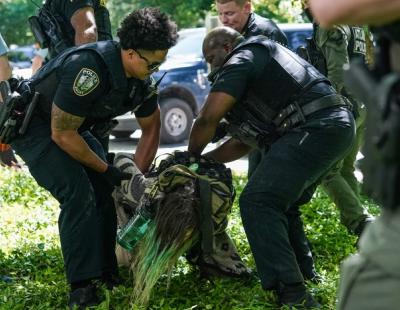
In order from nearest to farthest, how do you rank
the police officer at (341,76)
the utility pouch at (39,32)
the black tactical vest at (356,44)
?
the police officer at (341,76) → the black tactical vest at (356,44) → the utility pouch at (39,32)

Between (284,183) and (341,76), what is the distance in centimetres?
195

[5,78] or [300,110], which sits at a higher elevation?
[300,110]

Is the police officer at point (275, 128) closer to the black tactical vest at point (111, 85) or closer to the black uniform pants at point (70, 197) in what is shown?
the black tactical vest at point (111, 85)

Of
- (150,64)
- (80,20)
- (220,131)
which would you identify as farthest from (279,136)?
(80,20)

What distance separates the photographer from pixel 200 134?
417 centimetres

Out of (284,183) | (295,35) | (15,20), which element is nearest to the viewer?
(284,183)

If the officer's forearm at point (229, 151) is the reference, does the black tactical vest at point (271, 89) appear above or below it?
above

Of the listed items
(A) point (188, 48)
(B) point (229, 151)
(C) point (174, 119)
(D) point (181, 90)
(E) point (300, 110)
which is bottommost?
(C) point (174, 119)

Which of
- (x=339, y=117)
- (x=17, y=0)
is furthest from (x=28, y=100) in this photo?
(x=17, y=0)

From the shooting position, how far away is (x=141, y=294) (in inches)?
164

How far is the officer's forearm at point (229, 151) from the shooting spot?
4.74 metres

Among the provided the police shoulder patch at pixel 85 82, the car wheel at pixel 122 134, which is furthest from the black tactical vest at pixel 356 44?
the car wheel at pixel 122 134

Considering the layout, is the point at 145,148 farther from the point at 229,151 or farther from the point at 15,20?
the point at 15,20

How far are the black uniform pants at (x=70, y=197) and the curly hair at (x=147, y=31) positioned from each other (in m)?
0.70
